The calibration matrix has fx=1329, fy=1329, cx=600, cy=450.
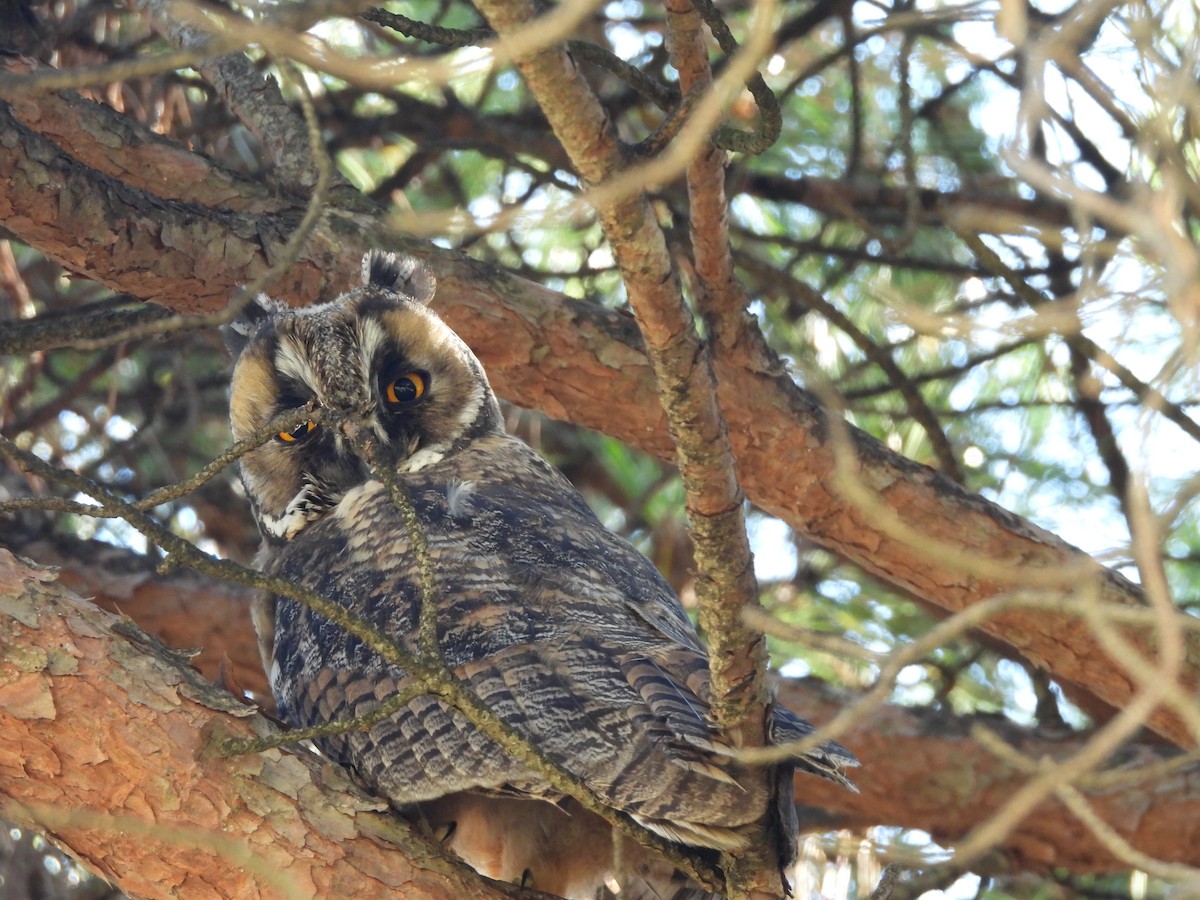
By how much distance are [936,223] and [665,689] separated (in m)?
2.29

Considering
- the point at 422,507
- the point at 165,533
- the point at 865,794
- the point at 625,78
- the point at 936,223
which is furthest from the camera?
the point at 936,223

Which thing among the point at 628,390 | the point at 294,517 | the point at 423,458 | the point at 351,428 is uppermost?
the point at 628,390

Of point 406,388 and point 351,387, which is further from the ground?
point 406,388

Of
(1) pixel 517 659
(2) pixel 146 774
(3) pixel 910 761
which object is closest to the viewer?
(2) pixel 146 774

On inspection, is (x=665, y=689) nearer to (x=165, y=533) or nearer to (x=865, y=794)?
(x=165, y=533)

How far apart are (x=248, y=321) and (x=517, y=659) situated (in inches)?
55.1

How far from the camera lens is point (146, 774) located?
1.90 m

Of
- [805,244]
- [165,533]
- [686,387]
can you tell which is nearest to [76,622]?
[165,533]

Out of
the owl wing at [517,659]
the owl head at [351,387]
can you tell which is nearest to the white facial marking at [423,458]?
the owl head at [351,387]

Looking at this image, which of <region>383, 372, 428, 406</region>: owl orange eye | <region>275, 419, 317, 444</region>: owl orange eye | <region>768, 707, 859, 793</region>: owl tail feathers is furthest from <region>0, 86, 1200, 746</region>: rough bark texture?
<region>768, 707, 859, 793</region>: owl tail feathers

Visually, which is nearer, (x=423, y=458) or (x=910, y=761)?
(x=423, y=458)

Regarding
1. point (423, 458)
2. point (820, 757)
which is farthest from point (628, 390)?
point (820, 757)

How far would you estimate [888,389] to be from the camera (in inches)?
145

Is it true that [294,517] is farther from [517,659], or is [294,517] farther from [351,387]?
[517,659]
